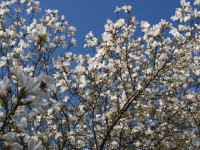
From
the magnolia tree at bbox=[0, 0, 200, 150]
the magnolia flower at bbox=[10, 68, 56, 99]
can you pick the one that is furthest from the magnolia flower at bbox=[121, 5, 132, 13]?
the magnolia flower at bbox=[10, 68, 56, 99]

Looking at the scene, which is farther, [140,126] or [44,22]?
[44,22]

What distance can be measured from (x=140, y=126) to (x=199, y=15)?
7.59 feet

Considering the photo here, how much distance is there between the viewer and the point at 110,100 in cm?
533

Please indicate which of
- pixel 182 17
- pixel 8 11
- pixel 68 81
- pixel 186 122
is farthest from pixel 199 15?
pixel 8 11

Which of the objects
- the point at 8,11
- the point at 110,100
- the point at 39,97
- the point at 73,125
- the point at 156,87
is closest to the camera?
the point at 39,97

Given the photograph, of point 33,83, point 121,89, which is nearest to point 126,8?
point 121,89

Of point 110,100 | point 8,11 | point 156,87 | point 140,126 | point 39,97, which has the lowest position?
point 39,97

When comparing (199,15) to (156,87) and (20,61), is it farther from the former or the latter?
(20,61)

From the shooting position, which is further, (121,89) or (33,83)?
(121,89)

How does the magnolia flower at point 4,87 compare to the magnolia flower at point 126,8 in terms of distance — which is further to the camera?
the magnolia flower at point 126,8

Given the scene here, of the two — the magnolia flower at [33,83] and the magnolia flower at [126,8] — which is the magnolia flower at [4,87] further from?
the magnolia flower at [126,8]

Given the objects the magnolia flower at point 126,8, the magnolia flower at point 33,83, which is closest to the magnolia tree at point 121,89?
the magnolia flower at point 126,8

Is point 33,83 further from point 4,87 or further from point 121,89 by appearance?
point 121,89

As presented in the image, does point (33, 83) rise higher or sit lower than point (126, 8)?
lower
